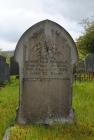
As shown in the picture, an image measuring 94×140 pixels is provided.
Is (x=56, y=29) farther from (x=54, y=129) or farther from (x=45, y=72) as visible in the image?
(x=54, y=129)

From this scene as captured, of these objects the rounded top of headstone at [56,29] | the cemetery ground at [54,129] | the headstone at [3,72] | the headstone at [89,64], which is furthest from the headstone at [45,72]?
the headstone at [89,64]

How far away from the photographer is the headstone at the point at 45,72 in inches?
299

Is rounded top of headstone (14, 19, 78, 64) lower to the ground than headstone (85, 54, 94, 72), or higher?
higher

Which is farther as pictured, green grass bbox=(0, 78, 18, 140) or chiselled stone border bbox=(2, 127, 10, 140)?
green grass bbox=(0, 78, 18, 140)

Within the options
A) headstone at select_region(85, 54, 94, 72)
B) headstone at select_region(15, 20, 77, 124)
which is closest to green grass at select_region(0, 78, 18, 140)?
headstone at select_region(15, 20, 77, 124)

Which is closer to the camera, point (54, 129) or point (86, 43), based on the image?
point (54, 129)

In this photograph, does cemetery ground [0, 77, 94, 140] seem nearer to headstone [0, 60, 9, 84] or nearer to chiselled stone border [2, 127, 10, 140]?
chiselled stone border [2, 127, 10, 140]

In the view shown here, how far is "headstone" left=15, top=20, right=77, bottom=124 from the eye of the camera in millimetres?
7586

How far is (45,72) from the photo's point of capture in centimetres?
764

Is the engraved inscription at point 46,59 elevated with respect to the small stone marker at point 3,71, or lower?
elevated

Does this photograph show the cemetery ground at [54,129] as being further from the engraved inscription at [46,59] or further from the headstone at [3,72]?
the headstone at [3,72]

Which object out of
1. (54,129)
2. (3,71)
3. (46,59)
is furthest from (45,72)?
(3,71)

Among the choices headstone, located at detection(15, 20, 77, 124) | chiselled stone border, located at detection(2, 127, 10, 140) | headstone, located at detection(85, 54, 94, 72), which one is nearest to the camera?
chiselled stone border, located at detection(2, 127, 10, 140)

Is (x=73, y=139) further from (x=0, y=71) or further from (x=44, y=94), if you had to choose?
(x=0, y=71)
